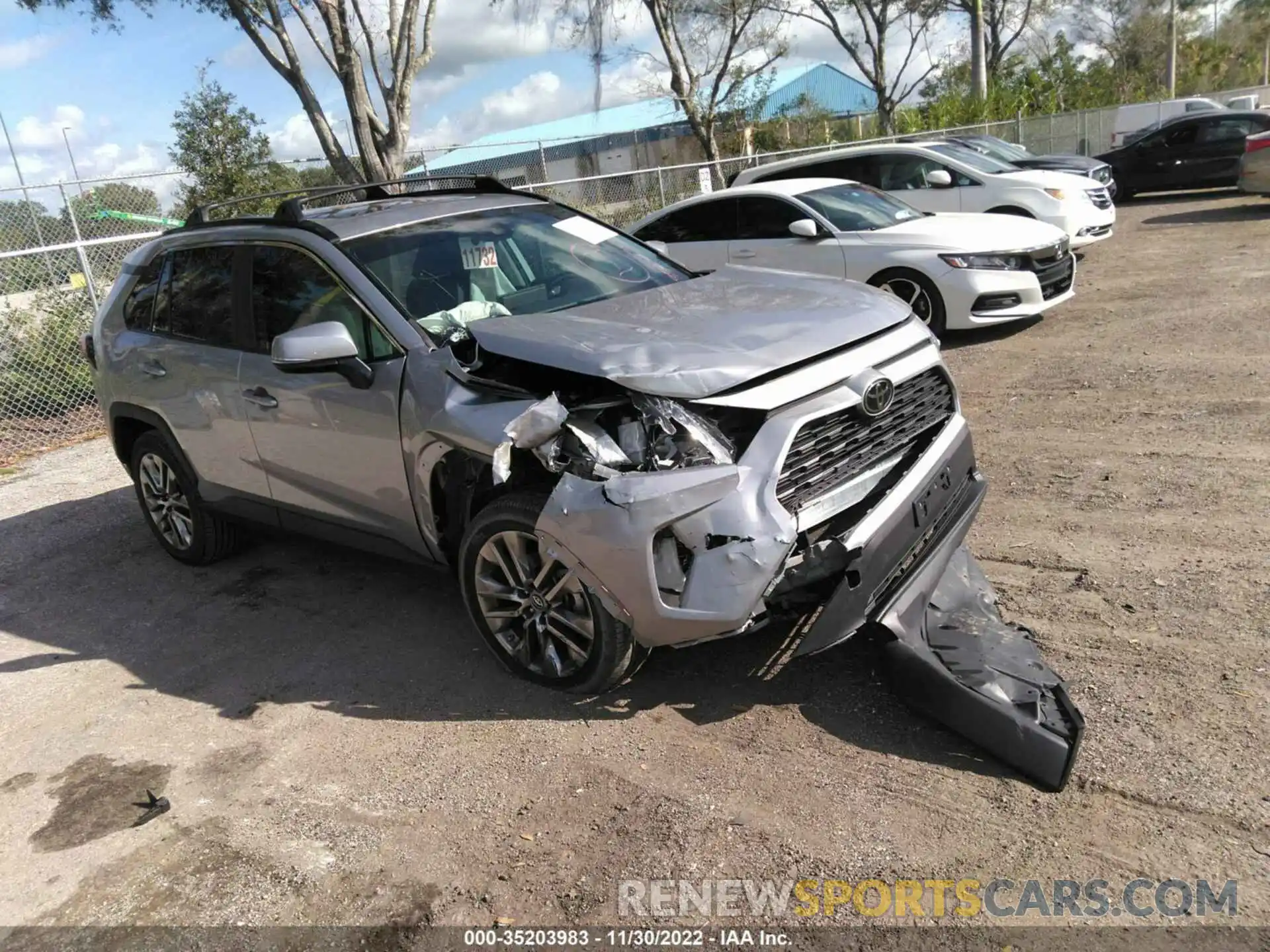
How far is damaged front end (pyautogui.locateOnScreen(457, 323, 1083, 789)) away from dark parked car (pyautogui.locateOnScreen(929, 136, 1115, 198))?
40.3 feet

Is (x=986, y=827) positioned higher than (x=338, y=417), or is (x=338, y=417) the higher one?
(x=338, y=417)

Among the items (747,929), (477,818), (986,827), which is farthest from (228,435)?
(986,827)

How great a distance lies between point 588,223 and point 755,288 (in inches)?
56.3

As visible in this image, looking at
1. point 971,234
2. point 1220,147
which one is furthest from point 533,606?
point 1220,147

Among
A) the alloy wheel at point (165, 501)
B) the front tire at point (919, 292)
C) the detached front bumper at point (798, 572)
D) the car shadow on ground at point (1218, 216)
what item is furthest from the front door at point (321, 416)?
the car shadow on ground at point (1218, 216)

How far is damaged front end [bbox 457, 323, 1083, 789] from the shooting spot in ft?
9.93

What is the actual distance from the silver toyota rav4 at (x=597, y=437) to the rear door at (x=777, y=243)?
14.5ft

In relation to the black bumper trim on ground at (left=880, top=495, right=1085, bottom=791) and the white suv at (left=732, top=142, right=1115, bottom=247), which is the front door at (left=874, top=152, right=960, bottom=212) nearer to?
the white suv at (left=732, top=142, right=1115, bottom=247)

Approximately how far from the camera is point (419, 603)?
4828 mm

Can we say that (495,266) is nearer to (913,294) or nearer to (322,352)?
(322,352)

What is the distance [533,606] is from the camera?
3.62 meters

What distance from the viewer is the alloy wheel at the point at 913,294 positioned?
867cm

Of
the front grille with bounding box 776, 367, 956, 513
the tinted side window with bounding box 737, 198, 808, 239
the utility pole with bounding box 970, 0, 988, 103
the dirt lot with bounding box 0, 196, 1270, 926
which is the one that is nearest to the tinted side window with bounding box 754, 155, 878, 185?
the tinted side window with bounding box 737, 198, 808, 239

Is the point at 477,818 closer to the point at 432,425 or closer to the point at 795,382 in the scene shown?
the point at 432,425
